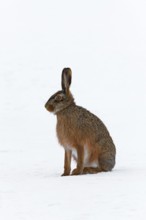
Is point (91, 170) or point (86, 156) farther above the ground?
point (86, 156)

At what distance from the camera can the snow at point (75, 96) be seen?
6.68 m

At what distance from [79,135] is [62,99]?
0.44m

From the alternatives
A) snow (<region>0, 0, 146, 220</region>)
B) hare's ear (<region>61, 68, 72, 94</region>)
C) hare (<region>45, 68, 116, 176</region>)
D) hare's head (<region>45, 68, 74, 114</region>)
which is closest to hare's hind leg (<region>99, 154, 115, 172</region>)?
hare (<region>45, 68, 116, 176</region>)

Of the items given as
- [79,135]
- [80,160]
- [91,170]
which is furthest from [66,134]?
[91,170]

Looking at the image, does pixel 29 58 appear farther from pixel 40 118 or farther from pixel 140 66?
pixel 40 118

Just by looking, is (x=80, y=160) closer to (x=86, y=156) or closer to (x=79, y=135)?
(x=86, y=156)

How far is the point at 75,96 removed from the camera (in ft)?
56.1

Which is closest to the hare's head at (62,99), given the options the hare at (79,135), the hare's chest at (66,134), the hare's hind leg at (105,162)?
the hare at (79,135)

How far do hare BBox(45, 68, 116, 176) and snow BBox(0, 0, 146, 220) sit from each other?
0.25 m

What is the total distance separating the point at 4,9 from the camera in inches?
995

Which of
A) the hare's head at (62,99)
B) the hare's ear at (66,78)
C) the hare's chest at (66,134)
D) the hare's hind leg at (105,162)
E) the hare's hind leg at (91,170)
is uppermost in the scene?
the hare's ear at (66,78)

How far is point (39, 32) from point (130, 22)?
2752 mm

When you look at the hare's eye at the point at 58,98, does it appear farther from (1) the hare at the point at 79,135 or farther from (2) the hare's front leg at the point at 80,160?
(2) the hare's front leg at the point at 80,160

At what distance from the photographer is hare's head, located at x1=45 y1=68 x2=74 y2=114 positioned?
27.7 feet
